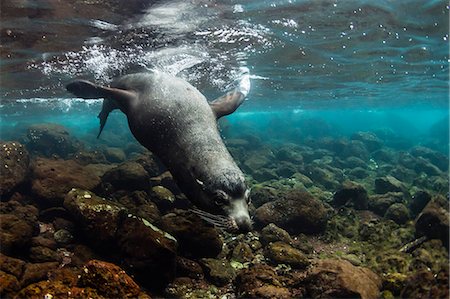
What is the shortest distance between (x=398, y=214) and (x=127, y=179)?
696cm

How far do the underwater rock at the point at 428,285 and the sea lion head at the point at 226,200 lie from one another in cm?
230

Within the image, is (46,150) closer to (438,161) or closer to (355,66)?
(355,66)

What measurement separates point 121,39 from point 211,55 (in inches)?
164

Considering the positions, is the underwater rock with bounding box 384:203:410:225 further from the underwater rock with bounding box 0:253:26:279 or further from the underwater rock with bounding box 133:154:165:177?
the underwater rock with bounding box 0:253:26:279

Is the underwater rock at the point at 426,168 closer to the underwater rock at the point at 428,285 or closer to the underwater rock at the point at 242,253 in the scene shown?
the underwater rock at the point at 242,253

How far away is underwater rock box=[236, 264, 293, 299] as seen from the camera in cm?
462

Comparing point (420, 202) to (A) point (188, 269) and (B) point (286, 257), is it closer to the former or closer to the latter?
(B) point (286, 257)

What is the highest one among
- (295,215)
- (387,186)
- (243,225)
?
(243,225)

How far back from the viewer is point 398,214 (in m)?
9.12

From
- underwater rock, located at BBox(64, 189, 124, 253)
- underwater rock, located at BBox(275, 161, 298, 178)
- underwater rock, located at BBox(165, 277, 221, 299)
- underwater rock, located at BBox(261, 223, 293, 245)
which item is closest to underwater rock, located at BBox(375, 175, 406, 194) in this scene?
underwater rock, located at BBox(275, 161, 298, 178)

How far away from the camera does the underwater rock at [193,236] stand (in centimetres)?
588

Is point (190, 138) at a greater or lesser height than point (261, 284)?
greater

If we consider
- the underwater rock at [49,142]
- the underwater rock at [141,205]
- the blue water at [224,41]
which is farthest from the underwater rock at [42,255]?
the underwater rock at [49,142]

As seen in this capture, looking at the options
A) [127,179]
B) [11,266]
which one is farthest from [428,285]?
[127,179]
